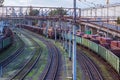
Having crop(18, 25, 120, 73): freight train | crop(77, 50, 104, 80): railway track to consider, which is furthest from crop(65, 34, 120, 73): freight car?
crop(77, 50, 104, 80): railway track

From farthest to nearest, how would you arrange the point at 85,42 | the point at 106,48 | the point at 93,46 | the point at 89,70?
the point at 85,42
the point at 93,46
the point at 106,48
the point at 89,70

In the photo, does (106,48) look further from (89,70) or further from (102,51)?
(89,70)

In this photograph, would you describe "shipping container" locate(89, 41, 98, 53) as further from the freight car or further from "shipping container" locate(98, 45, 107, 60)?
"shipping container" locate(98, 45, 107, 60)

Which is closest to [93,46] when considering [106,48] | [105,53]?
[106,48]

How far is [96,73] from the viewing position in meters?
34.6

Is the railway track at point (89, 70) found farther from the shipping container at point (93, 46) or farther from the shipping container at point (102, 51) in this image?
the shipping container at point (93, 46)

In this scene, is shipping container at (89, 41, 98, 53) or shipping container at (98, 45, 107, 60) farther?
shipping container at (89, 41, 98, 53)

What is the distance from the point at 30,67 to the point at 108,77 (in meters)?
11.5

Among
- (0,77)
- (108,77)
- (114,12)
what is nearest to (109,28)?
(114,12)

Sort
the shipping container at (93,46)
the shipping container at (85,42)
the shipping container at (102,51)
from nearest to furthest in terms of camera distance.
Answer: the shipping container at (102,51) < the shipping container at (93,46) < the shipping container at (85,42)

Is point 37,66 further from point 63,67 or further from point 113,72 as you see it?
point 113,72

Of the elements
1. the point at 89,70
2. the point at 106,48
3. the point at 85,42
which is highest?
the point at 106,48

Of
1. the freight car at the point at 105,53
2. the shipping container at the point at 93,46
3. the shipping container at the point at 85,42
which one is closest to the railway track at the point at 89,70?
the freight car at the point at 105,53

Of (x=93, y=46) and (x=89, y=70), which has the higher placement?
(x=93, y=46)
